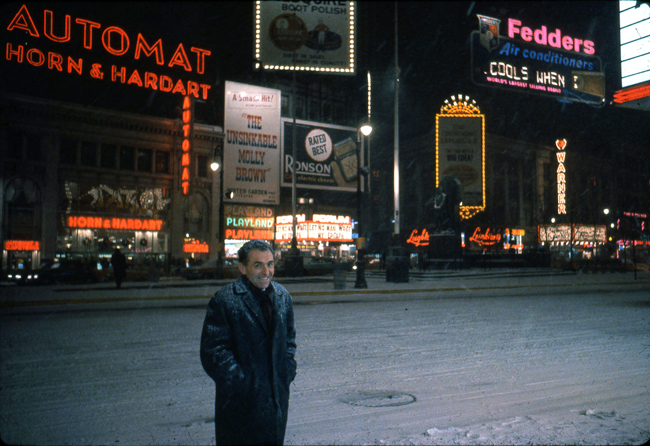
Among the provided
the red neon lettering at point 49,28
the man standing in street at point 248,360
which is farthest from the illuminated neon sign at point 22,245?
the man standing in street at point 248,360

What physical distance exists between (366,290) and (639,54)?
14337 mm

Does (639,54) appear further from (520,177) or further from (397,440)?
(520,177)

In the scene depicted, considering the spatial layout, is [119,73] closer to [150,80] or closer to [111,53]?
[111,53]

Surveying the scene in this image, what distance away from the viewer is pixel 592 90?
705 inches

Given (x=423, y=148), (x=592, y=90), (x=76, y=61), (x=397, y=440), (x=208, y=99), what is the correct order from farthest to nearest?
(x=423, y=148) < (x=208, y=99) < (x=76, y=61) < (x=592, y=90) < (x=397, y=440)

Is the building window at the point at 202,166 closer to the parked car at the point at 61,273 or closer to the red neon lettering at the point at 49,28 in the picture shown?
the red neon lettering at the point at 49,28

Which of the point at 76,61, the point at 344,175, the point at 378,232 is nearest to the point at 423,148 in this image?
the point at 378,232

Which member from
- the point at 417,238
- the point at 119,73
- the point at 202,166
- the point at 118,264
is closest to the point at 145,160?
the point at 202,166

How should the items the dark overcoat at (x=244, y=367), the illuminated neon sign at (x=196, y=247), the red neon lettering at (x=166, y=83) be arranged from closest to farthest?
the dark overcoat at (x=244, y=367), the red neon lettering at (x=166, y=83), the illuminated neon sign at (x=196, y=247)

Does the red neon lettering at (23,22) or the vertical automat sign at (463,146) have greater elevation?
the red neon lettering at (23,22)

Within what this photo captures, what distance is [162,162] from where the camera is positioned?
49062 millimetres

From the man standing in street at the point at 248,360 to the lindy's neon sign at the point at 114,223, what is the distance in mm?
44459

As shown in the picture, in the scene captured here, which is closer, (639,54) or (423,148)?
(639,54)

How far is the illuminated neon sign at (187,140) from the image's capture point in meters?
45.1
